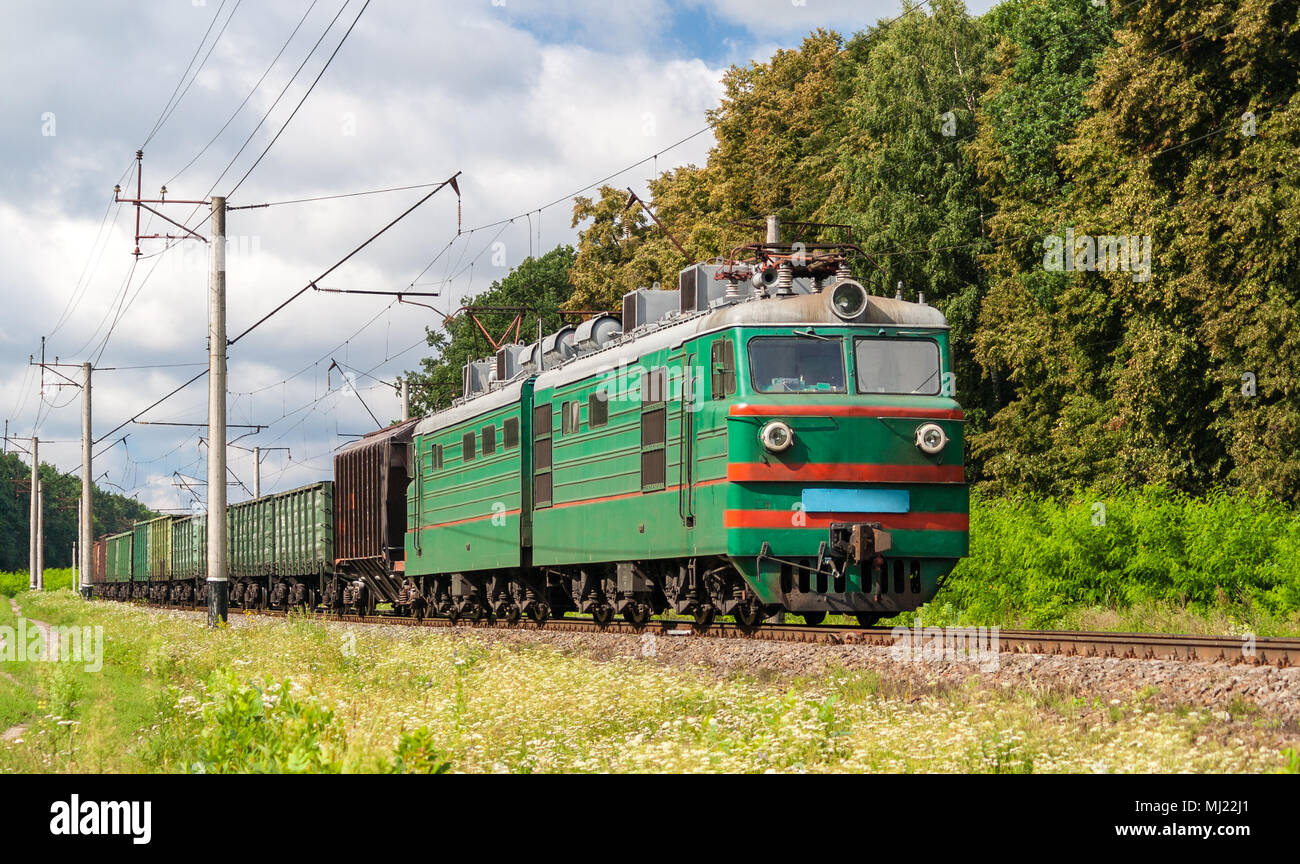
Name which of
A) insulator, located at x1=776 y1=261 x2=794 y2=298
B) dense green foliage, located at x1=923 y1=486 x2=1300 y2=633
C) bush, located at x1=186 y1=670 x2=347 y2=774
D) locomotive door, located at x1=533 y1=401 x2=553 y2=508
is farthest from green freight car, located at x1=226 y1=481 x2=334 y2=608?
bush, located at x1=186 y1=670 x2=347 y2=774

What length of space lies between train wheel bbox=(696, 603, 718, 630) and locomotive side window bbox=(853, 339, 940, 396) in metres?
3.64

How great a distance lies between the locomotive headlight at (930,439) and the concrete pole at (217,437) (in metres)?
14.5

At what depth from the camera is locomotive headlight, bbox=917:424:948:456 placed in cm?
1680

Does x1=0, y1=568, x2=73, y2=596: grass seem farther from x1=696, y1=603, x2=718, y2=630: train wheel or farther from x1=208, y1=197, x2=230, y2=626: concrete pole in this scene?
x1=696, y1=603, x2=718, y2=630: train wheel

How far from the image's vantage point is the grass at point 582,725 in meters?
9.11

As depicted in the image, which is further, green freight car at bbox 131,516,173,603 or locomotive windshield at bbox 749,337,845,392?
green freight car at bbox 131,516,173,603

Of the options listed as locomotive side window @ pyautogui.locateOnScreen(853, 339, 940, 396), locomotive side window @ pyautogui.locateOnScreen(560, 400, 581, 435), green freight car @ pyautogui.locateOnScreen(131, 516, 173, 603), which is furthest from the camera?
green freight car @ pyautogui.locateOnScreen(131, 516, 173, 603)

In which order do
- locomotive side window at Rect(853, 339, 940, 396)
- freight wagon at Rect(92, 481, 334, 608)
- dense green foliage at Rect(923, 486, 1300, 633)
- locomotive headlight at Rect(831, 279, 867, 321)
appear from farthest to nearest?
1. freight wagon at Rect(92, 481, 334, 608)
2. dense green foliage at Rect(923, 486, 1300, 633)
3. locomotive headlight at Rect(831, 279, 867, 321)
4. locomotive side window at Rect(853, 339, 940, 396)

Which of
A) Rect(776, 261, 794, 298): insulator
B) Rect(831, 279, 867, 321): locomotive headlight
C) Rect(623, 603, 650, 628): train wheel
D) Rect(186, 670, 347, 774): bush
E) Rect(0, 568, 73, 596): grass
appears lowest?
Rect(0, 568, 73, 596): grass

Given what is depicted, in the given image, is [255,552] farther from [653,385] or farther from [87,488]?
[653,385]
